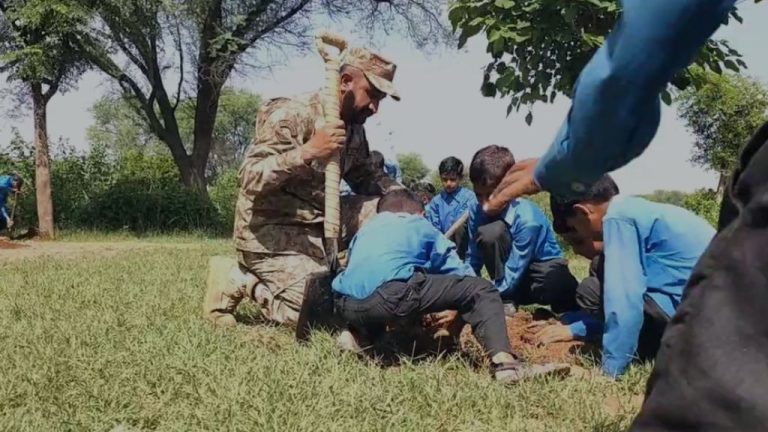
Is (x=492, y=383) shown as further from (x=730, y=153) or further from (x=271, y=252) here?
(x=730, y=153)

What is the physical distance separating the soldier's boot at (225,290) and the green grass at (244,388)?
318mm

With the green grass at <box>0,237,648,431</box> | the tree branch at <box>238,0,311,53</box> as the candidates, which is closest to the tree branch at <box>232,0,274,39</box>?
the tree branch at <box>238,0,311,53</box>

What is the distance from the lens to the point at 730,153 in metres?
21.1

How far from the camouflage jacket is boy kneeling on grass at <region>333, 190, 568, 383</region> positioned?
65 centimetres

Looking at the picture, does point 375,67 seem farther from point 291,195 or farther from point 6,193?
point 6,193

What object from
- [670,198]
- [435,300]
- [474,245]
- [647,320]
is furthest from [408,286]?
[670,198]

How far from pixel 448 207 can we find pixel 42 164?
10170mm

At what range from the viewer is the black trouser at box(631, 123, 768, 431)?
80cm

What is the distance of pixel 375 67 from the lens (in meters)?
4.13

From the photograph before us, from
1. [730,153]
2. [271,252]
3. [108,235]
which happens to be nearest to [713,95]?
[730,153]

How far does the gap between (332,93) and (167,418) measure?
6.05ft

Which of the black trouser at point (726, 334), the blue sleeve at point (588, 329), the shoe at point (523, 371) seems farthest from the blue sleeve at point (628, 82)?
the blue sleeve at point (588, 329)

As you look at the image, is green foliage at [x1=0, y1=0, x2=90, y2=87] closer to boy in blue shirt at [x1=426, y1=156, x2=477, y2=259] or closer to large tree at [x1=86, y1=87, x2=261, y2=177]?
boy in blue shirt at [x1=426, y1=156, x2=477, y2=259]

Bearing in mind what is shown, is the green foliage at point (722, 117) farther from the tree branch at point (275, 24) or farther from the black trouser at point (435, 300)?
the black trouser at point (435, 300)
